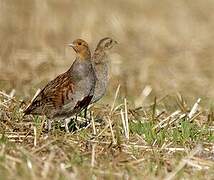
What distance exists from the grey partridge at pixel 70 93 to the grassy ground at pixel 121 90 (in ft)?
0.68

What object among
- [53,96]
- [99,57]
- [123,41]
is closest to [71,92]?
[53,96]

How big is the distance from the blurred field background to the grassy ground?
18 mm

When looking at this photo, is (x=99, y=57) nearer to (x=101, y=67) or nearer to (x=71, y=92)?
(x=101, y=67)

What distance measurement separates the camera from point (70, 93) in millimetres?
7758

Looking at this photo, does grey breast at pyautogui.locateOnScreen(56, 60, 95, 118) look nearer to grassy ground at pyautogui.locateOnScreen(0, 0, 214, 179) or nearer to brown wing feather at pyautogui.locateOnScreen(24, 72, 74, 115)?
brown wing feather at pyautogui.locateOnScreen(24, 72, 74, 115)

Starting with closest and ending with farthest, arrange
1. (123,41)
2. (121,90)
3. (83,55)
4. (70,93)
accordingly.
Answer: (70,93), (83,55), (121,90), (123,41)

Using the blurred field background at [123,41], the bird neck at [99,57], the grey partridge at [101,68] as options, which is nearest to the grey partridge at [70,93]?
the grey partridge at [101,68]

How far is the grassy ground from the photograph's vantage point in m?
6.80

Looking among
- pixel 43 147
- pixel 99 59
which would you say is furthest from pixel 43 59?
pixel 43 147

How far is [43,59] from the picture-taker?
13.4 meters

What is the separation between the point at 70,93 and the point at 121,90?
13.6 feet

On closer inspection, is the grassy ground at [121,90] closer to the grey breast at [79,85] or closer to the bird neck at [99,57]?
the grey breast at [79,85]

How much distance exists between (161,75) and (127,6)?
17.3 ft

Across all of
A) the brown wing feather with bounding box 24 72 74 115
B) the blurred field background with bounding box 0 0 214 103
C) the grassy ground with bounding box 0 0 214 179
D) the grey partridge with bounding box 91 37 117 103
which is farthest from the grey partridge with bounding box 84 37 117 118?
the blurred field background with bounding box 0 0 214 103
